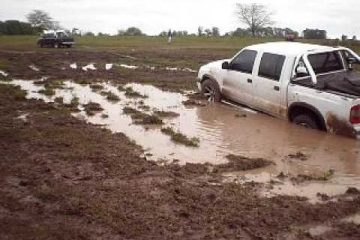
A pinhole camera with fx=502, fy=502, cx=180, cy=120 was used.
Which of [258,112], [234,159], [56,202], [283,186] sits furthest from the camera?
[258,112]

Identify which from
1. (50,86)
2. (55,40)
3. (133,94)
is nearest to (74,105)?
(133,94)

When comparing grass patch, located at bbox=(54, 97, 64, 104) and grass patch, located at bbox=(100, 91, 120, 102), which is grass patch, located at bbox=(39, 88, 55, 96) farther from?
grass patch, located at bbox=(100, 91, 120, 102)

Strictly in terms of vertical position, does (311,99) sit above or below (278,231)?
above

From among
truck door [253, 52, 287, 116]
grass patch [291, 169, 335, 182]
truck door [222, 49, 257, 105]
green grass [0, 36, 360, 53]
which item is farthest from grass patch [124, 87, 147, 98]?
green grass [0, 36, 360, 53]

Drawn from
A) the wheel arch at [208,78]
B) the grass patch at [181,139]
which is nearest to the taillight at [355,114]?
the grass patch at [181,139]

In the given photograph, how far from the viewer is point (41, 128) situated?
372 inches

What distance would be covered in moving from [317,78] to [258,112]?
181 cm

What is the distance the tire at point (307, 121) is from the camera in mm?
9355

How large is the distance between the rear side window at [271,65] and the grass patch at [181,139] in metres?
2.24

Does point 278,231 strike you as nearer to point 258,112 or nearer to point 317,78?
point 317,78

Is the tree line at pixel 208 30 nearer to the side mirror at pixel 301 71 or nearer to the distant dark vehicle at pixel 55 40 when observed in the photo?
the distant dark vehicle at pixel 55 40

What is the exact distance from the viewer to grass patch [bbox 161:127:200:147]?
8709 millimetres

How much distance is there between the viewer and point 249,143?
29.4ft

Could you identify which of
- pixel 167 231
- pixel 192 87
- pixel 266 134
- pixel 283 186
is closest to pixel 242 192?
pixel 283 186
